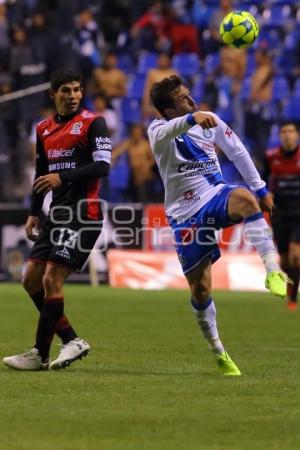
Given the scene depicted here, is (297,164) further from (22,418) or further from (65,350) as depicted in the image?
(22,418)

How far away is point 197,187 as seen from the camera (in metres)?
9.12

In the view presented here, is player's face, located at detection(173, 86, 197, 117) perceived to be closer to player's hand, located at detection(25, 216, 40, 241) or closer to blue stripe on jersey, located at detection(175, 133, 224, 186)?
blue stripe on jersey, located at detection(175, 133, 224, 186)

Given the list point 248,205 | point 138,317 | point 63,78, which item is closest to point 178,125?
point 248,205

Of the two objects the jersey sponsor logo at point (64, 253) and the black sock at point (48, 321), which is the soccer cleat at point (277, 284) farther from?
the black sock at point (48, 321)

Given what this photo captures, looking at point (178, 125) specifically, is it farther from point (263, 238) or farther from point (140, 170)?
point (140, 170)

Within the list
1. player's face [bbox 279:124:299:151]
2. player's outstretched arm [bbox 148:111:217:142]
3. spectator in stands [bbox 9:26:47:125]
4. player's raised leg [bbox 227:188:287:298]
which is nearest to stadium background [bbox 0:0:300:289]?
spectator in stands [bbox 9:26:47:125]

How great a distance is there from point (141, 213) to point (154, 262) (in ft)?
2.99

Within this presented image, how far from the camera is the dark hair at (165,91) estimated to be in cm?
902

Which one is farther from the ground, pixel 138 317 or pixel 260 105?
pixel 260 105

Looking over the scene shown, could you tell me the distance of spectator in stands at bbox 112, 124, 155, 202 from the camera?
866 inches

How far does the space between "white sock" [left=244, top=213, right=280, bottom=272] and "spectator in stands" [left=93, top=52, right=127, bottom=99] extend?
15380 millimetres

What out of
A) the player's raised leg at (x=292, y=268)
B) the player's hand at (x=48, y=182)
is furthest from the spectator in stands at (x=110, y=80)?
the player's hand at (x=48, y=182)

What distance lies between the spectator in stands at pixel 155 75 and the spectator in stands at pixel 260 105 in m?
1.67

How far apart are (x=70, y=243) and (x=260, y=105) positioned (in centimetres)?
1397
